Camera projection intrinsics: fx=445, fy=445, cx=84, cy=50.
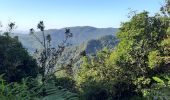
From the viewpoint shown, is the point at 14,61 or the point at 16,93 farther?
the point at 14,61

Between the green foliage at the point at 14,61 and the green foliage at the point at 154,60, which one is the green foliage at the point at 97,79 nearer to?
the green foliage at the point at 154,60

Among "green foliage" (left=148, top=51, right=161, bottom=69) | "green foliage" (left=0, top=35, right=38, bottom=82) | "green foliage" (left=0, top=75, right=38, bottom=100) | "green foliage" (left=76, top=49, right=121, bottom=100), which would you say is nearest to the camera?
"green foliage" (left=0, top=75, right=38, bottom=100)

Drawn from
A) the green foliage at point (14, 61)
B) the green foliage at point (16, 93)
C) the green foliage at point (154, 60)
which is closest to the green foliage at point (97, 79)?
the green foliage at point (154, 60)

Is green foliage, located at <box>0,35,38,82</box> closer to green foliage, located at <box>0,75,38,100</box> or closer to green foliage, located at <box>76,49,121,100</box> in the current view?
green foliage, located at <box>76,49,121,100</box>

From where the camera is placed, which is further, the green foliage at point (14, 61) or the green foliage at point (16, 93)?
the green foliage at point (14, 61)

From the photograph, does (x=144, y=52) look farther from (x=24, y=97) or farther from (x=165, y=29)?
(x=24, y=97)

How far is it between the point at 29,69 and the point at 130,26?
14457mm

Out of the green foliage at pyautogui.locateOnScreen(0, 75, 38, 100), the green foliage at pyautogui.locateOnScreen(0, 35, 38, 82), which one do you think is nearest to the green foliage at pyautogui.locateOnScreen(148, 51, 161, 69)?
the green foliage at pyautogui.locateOnScreen(0, 35, 38, 82)

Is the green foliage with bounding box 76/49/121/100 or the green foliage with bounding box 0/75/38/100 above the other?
the green foliage with bounding box 0/75/38/100

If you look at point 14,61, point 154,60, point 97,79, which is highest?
point 14,61

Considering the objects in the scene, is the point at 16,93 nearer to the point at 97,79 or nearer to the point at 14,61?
the point at 14,61

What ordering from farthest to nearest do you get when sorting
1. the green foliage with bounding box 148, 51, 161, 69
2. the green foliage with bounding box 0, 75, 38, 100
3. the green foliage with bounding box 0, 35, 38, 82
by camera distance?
1. the green foliage with bounding box 148, 51, 161, 69
2. the green foliage with bounding box 0, 35, 38, 82
3. the green foliage with bounding box 0, 75, 38, 100

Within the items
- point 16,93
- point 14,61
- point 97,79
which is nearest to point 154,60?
point 97,79

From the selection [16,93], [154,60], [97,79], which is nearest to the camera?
[16,93]
